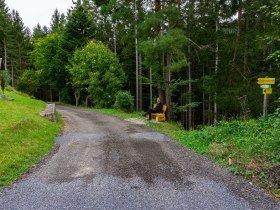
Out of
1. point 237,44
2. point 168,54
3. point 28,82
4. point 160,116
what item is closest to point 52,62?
point 28,82

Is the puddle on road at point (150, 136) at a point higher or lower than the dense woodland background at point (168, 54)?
lower

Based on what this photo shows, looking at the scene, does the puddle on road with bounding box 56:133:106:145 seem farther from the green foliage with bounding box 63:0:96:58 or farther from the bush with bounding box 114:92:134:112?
the green foliage with bounding box 63:0:96:58

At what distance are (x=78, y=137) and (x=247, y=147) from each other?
5.91m

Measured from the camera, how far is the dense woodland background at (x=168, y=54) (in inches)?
575

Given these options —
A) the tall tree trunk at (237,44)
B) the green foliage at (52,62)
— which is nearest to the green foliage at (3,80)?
the green foliage at (52,62)

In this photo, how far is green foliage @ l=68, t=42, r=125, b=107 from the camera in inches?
993

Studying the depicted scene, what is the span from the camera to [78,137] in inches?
405

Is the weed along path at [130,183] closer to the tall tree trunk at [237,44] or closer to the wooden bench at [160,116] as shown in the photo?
the wooden bench at [160,116]

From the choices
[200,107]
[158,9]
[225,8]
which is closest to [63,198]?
[158,9]

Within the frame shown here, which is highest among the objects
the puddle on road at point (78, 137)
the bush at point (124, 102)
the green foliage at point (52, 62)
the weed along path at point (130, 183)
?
the green foliage at point (52, 62)

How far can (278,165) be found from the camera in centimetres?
571

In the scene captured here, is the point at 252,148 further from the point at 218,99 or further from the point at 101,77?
the point at 101,77

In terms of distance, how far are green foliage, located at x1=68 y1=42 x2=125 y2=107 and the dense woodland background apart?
10 centimetres

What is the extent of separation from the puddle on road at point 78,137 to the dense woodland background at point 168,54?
5.47 m
